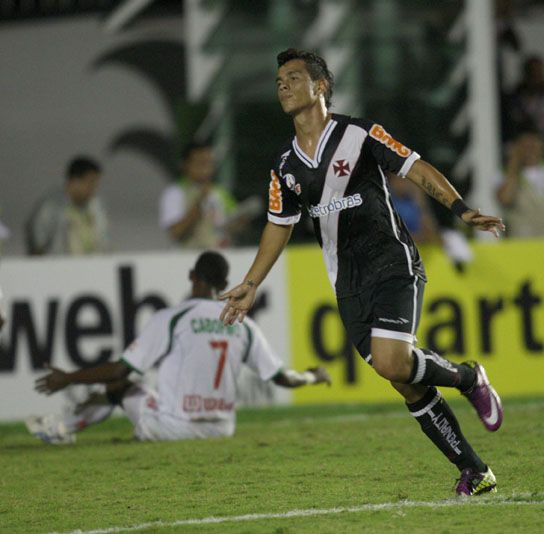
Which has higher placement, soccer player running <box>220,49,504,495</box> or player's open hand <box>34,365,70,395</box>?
soccer player running <box>220,49,504,495</box>

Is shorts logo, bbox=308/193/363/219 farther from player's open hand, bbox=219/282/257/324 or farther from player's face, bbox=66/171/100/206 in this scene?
player's face, bbox=66/171/100/206

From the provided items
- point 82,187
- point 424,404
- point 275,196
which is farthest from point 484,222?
point 82,187

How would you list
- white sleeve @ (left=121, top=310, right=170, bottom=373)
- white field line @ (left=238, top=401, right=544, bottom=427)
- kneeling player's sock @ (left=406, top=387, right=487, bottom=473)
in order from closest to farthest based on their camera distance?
kneeling player's sock @ (left=406, top=387, right=487, bottom=473)
white sleeve @ (left=121, top=310, right=170, bottom=373)
white field line @ (left=238, top=401, right=544, bottom=427)

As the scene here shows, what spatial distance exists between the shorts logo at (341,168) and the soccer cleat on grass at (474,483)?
1.49 meters

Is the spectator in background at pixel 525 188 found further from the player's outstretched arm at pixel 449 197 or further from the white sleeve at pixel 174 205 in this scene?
the player's outstretched arm at pixel 449 197

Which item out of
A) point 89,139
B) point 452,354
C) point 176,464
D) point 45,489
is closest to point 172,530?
point 45,489

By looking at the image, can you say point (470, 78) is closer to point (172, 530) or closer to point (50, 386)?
point (50, 386)

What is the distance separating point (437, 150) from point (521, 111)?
3.46 ft

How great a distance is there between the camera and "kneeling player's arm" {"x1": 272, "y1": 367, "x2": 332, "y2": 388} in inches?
369

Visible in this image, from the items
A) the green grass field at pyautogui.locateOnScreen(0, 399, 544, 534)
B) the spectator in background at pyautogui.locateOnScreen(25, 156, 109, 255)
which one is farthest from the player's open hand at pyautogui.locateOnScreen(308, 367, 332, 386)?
the spectator in background at pyautogui.locateOnScreen(25, 156, 109, 255)

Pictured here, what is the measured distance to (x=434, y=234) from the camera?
40.9ft

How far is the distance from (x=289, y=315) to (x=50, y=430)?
289cm

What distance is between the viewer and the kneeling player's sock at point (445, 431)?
6797 mm

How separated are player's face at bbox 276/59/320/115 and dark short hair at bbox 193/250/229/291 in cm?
245
